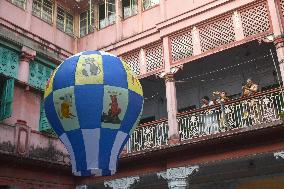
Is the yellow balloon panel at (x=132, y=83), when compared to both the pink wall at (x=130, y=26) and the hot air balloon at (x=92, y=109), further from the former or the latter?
the pink wall at (x=130, y=26)

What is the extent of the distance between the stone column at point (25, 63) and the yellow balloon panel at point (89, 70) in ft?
22.5

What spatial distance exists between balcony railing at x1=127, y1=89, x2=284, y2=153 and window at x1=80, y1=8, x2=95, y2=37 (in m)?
5.45

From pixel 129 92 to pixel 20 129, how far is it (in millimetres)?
6786

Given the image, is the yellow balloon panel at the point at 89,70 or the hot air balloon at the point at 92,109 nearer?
the hot air balloon at the point at 92,109

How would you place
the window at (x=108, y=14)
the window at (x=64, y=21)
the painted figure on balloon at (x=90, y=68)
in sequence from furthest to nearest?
the window at (x=64, y=21) → the window at (x=108, y=14) → the painted figure on balloon at (x=90, y=68)

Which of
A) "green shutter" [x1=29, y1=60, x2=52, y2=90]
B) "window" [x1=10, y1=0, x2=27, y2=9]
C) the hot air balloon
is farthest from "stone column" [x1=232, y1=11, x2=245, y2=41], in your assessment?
"window" [x1=10, y1=0, x2=27, y2=9]

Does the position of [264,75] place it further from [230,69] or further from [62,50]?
[62,50]

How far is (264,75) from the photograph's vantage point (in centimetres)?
1319

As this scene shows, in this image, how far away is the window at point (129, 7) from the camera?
1512 centimetres

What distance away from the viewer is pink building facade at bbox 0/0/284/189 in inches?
436

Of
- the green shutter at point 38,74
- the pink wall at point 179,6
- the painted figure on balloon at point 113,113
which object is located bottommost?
the painted figure on balloon at point 113,113

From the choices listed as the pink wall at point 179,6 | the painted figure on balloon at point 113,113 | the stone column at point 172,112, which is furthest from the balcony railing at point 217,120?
the painted figure on balloon at point 113,113

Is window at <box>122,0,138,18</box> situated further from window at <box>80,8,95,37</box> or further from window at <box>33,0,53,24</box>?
window at <box>33,0,53,24</box>

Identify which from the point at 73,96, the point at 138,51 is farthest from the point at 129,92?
the point at 138,51
